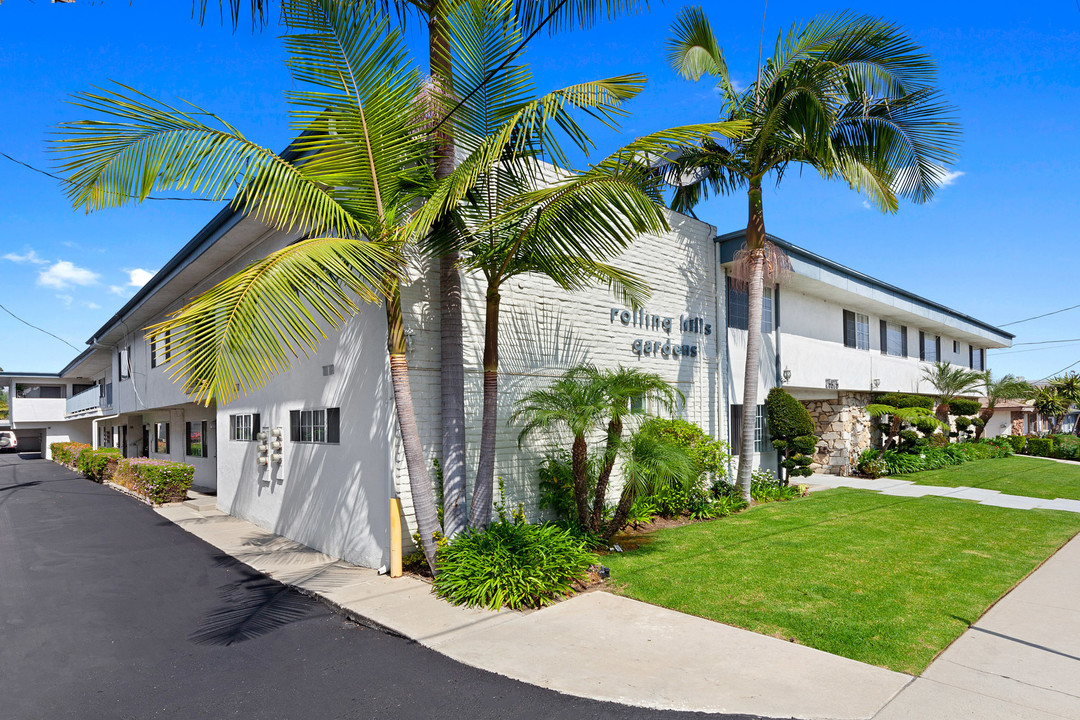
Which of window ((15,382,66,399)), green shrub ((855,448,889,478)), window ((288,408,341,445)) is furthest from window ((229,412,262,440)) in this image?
window ((15,382,66,399))

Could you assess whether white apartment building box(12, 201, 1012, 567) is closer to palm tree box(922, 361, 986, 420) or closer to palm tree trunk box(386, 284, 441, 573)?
palm tree trunk box(386, 284, 441, 573)

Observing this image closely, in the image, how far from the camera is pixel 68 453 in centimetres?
3106

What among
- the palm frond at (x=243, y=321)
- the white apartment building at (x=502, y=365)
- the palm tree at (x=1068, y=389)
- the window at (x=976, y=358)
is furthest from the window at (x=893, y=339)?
the palm frond at (x=243, y=321)

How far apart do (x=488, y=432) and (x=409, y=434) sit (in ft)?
3.38

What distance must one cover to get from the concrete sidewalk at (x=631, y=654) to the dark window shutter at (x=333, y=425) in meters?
2.23

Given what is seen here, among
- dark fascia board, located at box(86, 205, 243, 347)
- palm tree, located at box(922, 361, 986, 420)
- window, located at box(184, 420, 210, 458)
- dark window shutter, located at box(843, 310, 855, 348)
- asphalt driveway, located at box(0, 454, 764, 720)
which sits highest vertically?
dark fascia board, located at box(86, 205, 243, 347)

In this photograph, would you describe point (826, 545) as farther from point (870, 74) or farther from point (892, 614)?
point (870, 74)

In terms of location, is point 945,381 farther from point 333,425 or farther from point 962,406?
point 333,425

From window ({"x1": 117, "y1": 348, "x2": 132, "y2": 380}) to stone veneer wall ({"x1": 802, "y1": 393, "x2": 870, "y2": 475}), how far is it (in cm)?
2232

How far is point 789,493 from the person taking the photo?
45.9 feet

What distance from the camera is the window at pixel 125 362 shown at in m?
22.0

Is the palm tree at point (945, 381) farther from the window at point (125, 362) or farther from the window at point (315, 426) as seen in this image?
the window at point (125, 362)


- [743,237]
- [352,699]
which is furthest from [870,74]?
[352,699]

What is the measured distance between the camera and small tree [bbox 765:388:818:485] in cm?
1462
